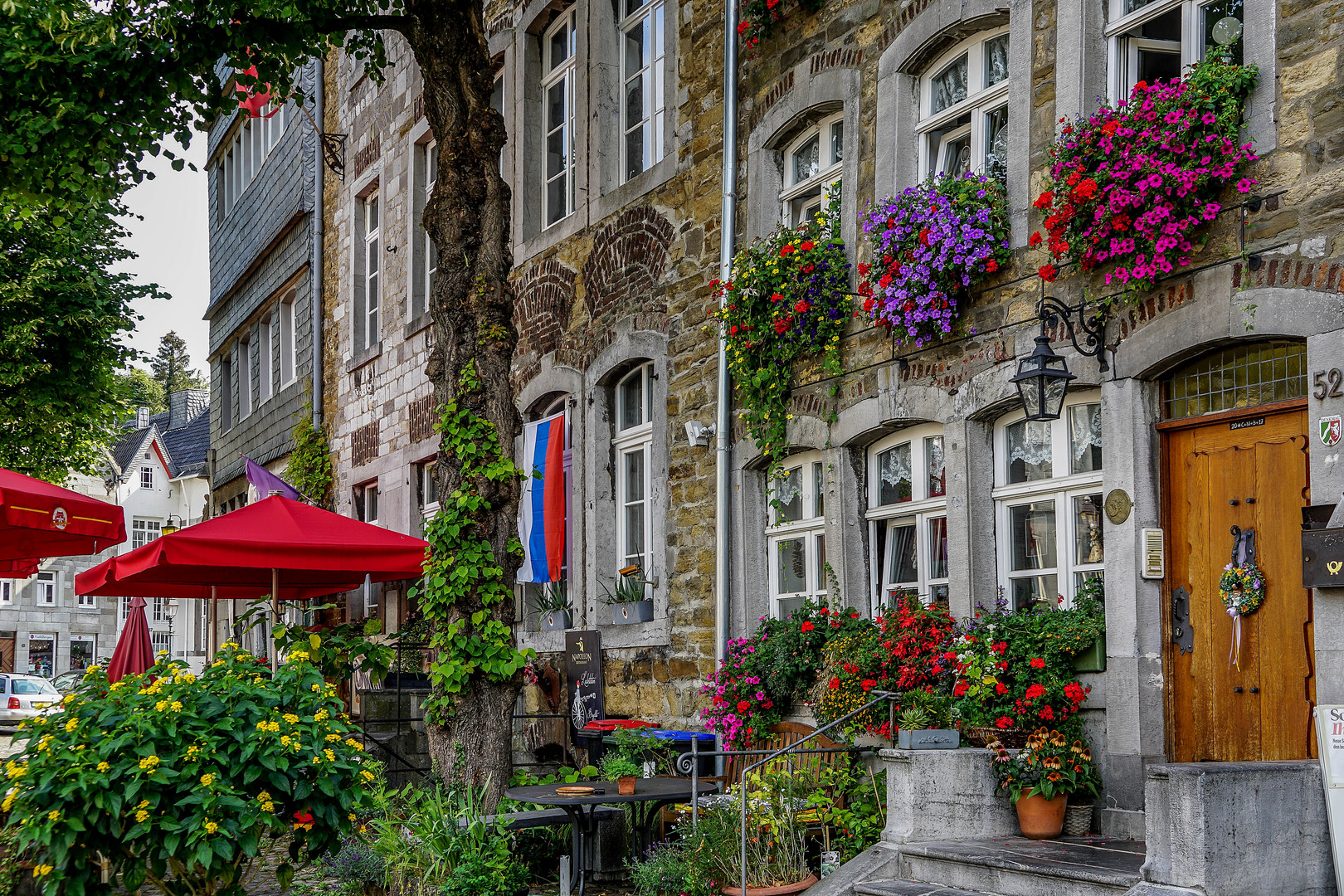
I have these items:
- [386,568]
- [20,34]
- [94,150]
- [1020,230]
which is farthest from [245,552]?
[1020,230]

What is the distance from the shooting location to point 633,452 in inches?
467

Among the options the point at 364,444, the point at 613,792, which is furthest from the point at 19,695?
the point at 613,792

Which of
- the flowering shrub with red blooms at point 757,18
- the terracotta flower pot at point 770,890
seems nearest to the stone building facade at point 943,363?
the flowering shrub with red blooms at point 757,18

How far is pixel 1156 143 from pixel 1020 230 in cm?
132

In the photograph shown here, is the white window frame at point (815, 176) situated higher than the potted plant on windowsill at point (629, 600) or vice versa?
the white window frame at point (815, 176)

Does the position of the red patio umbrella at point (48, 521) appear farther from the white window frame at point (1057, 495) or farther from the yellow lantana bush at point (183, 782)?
the white window frame at point (1057, 495)

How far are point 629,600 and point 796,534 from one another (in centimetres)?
205

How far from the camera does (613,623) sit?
11.5 meters

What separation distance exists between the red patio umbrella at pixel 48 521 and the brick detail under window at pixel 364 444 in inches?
297

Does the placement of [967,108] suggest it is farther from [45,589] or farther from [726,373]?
[45,589]

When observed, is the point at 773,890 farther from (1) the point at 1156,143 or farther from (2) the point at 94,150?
(2) the point at 94,150

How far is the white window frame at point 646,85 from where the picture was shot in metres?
11.7

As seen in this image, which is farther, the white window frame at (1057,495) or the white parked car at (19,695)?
the white parked car at (19,695)

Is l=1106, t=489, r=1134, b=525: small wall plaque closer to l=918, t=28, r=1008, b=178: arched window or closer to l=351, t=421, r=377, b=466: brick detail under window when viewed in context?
l=918, t=28, r=1008, b=178: arched window
